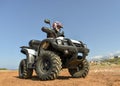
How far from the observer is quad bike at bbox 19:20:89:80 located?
10.5 metres

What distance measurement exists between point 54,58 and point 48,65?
0.63 metres

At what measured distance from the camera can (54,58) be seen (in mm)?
10484

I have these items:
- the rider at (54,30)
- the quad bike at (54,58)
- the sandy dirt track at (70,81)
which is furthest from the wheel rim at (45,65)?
the rider at (54,30)

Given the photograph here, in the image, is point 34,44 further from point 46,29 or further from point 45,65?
point 45,65

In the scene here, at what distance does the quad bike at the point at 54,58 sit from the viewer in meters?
10.5

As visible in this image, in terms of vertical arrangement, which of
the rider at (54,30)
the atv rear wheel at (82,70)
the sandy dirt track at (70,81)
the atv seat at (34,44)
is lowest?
the sandy dirt track at (70,81)

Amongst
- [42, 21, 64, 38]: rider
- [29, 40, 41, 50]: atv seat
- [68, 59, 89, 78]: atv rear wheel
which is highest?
[42, 21, 64, 38]: rider

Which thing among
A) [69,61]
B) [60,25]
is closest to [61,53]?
[69,61]

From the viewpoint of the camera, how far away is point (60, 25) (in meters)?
12.0

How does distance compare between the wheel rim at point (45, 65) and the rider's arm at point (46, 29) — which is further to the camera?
the rider's arm at point (46, 29)

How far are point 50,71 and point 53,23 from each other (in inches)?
101

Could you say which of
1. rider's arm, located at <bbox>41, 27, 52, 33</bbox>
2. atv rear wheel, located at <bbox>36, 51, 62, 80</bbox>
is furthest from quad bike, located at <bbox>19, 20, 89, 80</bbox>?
rider's arm, located at <bbox>41, 27, 52, 33</bbox>

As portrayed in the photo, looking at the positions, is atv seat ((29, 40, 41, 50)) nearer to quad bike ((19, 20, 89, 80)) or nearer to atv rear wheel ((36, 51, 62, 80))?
quad bike ((19, 20, 89, 80))

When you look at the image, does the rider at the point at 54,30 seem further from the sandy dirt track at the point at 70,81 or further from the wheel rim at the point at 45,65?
the sandy dirt track at the point at 70,81
